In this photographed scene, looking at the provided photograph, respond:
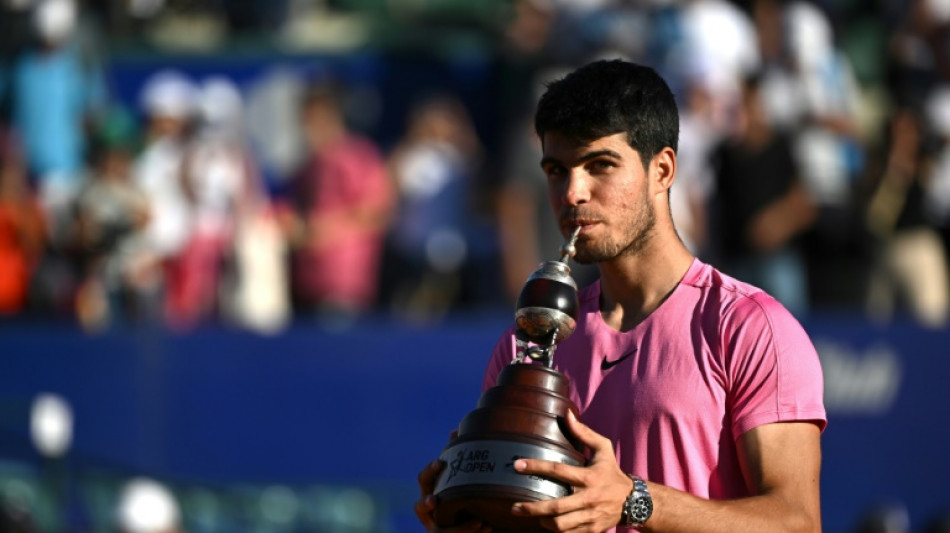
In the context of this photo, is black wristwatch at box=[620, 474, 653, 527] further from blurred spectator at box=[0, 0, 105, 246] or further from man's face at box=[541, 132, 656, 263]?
blurred spectator at box=[0, 0, 105, 246]

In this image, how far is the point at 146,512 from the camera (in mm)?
8719

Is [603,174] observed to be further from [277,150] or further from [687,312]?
[277,150]

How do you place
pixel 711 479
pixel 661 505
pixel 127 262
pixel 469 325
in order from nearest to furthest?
pixel 661 505
pixel 711 479
pixel 469 325
pixel 127 262

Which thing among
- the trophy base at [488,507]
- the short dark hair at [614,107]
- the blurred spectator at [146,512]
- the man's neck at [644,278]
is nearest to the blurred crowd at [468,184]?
the blurred spectator at [146,512]

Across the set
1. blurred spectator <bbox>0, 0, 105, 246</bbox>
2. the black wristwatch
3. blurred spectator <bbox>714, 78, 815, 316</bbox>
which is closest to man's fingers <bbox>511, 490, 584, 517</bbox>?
the black wristwatch

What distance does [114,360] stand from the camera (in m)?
9.54

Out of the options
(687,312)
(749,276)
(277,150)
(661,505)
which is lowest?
(661,505)

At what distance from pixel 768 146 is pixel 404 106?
10.7 feet

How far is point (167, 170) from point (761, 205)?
378 centimetres

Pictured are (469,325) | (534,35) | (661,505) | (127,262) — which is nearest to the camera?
(661,505)

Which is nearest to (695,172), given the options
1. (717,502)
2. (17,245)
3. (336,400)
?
(336,400)

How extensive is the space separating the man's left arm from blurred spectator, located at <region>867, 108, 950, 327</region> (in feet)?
19.7

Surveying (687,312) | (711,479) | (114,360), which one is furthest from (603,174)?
(114,360)

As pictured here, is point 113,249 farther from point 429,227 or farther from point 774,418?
point 774,418
